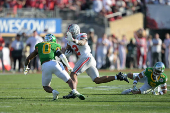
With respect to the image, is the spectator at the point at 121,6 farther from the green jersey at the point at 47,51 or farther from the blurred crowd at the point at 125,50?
the green jersey at the point at 47,51

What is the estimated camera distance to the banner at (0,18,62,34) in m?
21.9

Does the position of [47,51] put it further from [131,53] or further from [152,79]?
[131,53]

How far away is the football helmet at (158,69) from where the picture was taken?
8.46 metres

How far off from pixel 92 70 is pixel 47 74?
46.4 inches

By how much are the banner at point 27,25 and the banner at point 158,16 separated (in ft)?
17.7

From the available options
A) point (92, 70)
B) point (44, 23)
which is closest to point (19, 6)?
point (44, 23)

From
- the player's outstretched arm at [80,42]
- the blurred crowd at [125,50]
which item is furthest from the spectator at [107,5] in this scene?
the player's outstretched arm at [80,42]

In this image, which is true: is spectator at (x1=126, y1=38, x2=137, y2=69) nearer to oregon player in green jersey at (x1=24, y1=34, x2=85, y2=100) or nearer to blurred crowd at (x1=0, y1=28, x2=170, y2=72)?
blurred crowd at (x1=0, y1=28, x2=170, y2=72)

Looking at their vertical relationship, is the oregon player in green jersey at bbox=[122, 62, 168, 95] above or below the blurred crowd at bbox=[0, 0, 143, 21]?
below

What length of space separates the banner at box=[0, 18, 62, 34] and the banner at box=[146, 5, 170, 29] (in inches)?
212

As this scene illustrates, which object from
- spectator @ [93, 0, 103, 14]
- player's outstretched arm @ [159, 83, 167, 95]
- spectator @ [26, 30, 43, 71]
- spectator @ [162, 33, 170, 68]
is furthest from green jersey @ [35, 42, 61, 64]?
spectator @ [93, 0, 103, 14]

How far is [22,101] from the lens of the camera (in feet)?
24.8

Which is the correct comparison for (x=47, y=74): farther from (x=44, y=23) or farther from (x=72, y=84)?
(x=44, y=23)

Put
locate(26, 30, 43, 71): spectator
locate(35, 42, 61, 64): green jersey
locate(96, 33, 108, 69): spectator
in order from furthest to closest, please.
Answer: locate(96, 33, 108, 69): spectator
locate(26, 30, 43, 71): spectator
locate(35, 42, 61, 64): green jersey
